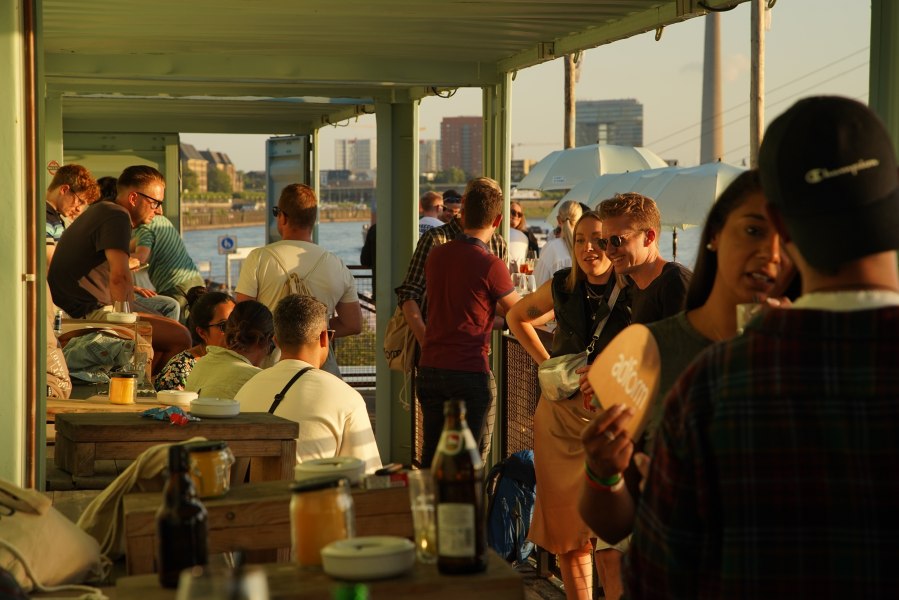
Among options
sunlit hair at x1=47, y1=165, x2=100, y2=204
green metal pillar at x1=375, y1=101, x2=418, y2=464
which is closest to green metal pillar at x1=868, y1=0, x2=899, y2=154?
sunlit hair at x1=47, y1=165, x2=100, y2=204

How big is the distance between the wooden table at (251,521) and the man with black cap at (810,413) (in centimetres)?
143

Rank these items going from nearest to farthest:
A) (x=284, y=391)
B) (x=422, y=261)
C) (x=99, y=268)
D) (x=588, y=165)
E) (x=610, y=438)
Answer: (x=610, y=438) < (x=284, y=391) < (x=422, y=261) < (x=99, y=268) < (x=588, y=165)

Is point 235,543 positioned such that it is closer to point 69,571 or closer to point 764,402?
point 69,571

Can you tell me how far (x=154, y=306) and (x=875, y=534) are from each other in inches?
308

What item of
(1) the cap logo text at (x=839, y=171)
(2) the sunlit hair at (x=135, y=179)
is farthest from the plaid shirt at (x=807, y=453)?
(2) the sunlit hair at (x=135, y=179)

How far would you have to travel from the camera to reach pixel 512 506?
609 cm

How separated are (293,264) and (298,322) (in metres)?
2.03

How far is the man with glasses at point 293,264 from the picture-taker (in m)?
6.64

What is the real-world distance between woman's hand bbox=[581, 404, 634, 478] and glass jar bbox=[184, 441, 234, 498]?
1.15 meters

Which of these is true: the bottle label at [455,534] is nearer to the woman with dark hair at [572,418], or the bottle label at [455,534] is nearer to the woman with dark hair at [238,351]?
the woman with dark hair at [572,418]

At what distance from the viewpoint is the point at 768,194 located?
1.66m

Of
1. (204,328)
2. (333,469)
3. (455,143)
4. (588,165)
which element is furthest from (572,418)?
(455,143)

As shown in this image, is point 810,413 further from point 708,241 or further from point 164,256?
point 164,256

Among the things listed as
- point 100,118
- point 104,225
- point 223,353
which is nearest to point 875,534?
point 223,353
